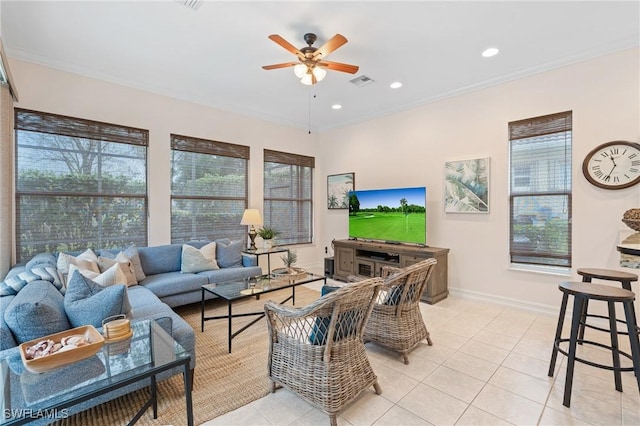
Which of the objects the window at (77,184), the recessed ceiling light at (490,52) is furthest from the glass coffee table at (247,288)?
the recessed ceiling light at (490,52)

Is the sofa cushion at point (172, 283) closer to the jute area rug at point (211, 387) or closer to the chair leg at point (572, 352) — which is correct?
the jute area rug at point (211, 387)

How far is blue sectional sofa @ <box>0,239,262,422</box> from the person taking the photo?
5.30 ft

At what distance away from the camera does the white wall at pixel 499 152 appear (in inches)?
121

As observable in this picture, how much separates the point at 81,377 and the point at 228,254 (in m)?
2.90

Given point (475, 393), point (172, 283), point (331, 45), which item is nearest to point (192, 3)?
point (331, 45)

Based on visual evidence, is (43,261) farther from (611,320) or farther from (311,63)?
(611,320)

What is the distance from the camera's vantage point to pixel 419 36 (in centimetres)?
292

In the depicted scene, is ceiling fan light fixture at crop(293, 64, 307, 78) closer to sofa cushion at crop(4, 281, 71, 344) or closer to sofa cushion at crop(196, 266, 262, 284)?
sofa cushion at crop(196, 266, 262, 284)

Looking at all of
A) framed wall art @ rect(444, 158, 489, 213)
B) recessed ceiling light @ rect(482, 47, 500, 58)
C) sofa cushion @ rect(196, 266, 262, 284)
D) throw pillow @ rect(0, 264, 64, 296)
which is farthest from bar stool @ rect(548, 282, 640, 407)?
throw pillow @ rect(0, 264, 64, 296)

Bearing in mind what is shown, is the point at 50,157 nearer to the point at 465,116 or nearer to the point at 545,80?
the point at 465,116

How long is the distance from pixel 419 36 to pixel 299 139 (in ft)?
11.0

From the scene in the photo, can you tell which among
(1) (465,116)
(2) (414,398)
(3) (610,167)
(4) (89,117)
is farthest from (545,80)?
(4) (89,117)

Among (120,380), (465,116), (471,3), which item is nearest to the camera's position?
(120,380)

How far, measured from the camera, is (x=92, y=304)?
1814 millimetres
